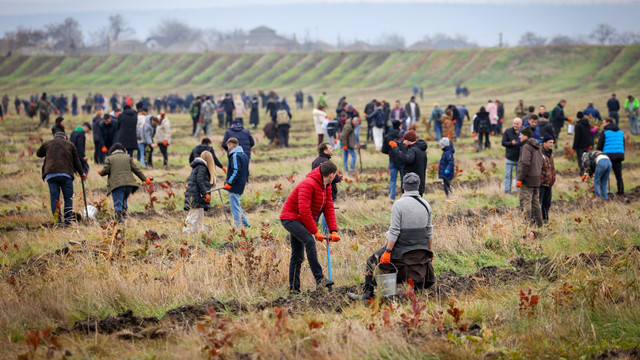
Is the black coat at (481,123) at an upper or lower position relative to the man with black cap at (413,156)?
upper

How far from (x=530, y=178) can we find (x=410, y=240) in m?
4.31

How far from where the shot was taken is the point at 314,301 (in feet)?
22.6

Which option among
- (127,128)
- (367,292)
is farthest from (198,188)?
(127,128)

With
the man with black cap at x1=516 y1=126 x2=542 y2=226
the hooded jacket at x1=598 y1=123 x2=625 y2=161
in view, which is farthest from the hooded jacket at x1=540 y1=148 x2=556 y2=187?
the hooded jacket at x1=598 y1=123 x2=625 y2=161

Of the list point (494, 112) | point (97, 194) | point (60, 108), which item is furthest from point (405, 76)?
point (97, 194)

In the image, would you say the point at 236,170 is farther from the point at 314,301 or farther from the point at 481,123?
the point at 481,123

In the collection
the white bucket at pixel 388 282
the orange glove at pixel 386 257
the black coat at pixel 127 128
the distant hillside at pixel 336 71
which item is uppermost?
the distant hillside at pixel 336 71

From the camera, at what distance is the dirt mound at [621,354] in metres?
5.54

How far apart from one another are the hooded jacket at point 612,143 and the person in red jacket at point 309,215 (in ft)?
27.9

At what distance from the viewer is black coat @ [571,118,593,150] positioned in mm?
15391

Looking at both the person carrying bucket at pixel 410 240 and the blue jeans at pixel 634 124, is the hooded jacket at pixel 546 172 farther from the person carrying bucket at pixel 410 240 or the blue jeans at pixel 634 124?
the blue jeans at pixel 634 124

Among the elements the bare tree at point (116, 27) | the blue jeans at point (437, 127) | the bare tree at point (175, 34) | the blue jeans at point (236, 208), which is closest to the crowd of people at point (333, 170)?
the blue jeans at point (236, 208)

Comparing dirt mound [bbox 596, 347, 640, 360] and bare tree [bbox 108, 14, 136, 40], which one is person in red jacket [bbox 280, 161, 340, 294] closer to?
dirt mound [bbox 596, 347, 640, 360]

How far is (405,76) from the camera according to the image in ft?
224
